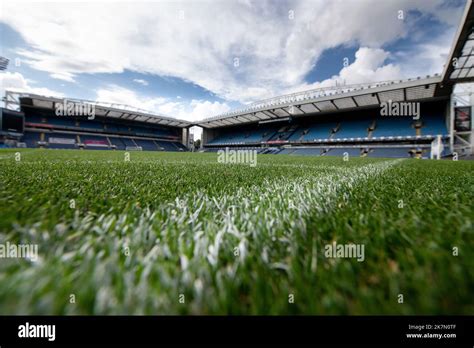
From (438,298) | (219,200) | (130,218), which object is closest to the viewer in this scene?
(438,298)

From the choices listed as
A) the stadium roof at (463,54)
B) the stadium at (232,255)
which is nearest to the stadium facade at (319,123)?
the stadium roof at (463,54)

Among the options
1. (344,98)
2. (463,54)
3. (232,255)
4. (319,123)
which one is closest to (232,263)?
(232,255)

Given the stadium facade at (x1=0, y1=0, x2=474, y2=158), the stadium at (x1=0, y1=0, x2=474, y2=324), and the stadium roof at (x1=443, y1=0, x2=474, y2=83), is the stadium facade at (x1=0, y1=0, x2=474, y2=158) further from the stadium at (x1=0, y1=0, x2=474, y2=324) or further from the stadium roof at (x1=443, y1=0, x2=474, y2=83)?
the stadium at (x1=0, y1=0, x2=474, y2=324)

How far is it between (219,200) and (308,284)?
2.32 ft

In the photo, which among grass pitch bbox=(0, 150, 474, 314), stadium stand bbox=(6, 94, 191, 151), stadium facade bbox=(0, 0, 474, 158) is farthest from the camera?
stadium stand bbox=(6, 94, 191, 151)

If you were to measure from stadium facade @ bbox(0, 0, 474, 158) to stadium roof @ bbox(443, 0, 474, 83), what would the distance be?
0.11 feet

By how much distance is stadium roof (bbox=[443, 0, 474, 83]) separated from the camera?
802 cm

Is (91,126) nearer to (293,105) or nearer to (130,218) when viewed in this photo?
(293,105)

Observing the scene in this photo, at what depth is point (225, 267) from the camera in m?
0.44

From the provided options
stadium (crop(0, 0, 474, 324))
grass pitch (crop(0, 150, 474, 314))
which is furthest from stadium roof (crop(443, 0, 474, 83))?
grass pitch (crop(0, 150, 474, 314))

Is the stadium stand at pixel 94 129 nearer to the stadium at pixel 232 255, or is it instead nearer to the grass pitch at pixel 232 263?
the stadium at pixel 232 255

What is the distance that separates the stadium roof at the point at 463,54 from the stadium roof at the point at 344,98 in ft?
4.42

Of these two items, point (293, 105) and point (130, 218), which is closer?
point (130, 218)
